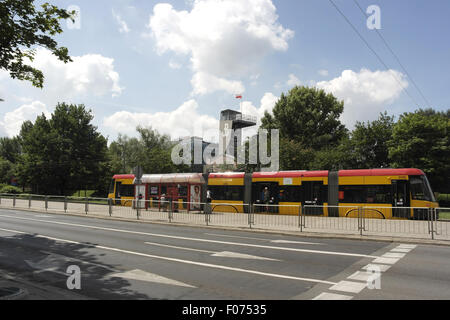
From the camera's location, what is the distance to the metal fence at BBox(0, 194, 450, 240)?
13.7 metres

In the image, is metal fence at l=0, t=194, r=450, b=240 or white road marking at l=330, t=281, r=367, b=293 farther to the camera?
metal fence at l=0, t=194, r=450, b=240

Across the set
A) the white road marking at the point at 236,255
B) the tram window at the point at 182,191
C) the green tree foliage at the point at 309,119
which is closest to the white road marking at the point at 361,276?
the white road marking at the point at 236,255

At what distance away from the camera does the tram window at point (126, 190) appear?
30194mm

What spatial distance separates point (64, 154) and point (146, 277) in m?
45.4

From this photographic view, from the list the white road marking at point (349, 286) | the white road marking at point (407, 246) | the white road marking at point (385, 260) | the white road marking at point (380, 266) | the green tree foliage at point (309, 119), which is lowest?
the white road marking at point (407, 246)

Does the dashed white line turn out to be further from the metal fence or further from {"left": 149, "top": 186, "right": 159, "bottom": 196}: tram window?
{"left": 149, "top": 186, "right": 159, "bottom": 196}: tram window

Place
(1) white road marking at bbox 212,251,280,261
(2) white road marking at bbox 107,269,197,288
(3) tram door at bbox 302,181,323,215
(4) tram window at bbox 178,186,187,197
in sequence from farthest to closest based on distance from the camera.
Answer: (4) tram window at bbox 178,186,187,197
(3) tram door at bbox 302,181,323,215
(1) white road marking at bbox 212,251,280,261
(2) white road marking at bbox 107,269,197,288

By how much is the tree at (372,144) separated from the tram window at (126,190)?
Result: 26.7 meters

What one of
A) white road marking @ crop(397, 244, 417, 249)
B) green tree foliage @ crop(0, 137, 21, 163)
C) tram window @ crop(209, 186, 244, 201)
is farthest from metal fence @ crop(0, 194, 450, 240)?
green tree foliage @ crop(0, 137, 21, 163)

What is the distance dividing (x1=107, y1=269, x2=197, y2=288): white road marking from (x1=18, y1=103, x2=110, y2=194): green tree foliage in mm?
44111
